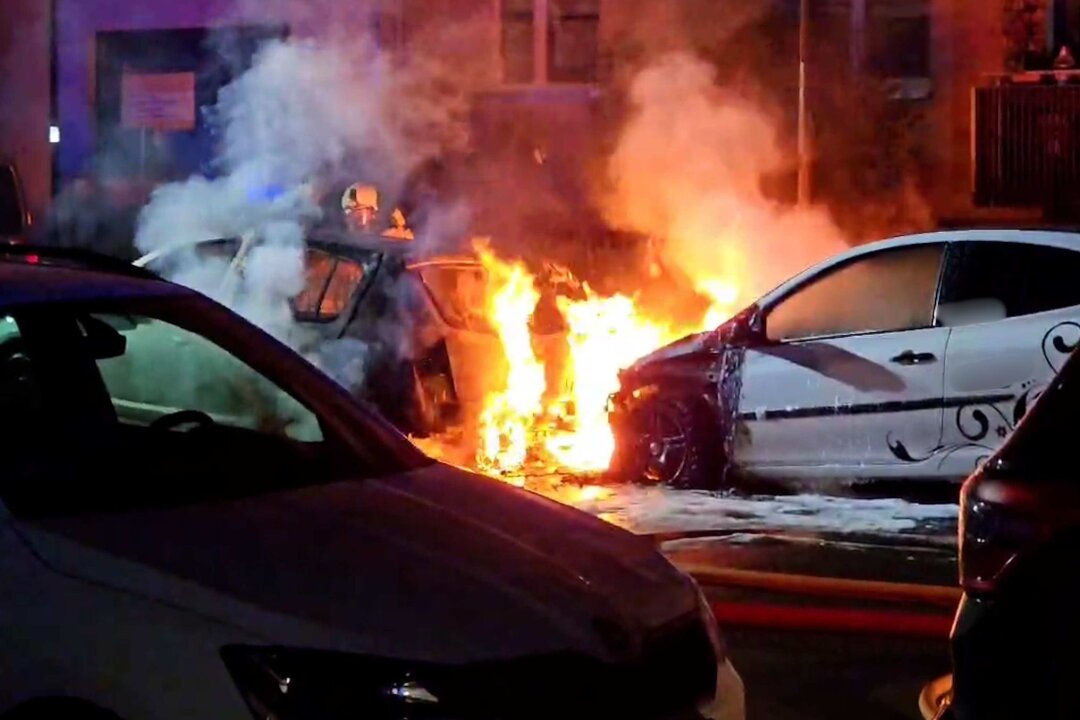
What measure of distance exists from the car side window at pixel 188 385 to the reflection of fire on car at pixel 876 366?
2.96 metres

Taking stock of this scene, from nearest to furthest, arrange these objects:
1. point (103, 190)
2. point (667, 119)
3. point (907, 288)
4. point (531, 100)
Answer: point (907, 288)
point (667, 119)
point (531, 100)
point (103, 190)

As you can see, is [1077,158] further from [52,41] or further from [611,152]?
[52,41]

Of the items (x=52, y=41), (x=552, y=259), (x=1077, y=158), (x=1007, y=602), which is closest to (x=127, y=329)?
(x=1007, y=602)

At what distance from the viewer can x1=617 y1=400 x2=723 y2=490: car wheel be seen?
979cm

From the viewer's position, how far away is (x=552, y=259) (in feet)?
50.4

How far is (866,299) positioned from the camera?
9.33 metres

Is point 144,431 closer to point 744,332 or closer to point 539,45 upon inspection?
point 744,332

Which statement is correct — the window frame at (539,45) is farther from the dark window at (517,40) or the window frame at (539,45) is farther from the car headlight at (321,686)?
the car headlight at (321,686)

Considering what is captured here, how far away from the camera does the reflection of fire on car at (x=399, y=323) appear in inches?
387

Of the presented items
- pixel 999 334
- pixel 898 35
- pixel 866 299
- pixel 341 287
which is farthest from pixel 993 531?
pixel 898 35

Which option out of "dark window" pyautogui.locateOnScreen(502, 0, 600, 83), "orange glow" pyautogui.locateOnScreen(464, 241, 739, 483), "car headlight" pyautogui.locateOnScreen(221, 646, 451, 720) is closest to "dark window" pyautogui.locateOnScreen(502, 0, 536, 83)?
"dark window" pyautogui.locateOnScreen(502, 0, 600, 83)

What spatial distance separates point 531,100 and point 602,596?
14040mm

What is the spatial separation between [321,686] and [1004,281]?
6311 millimetres

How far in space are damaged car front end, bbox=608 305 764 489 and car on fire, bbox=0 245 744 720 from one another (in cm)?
509
